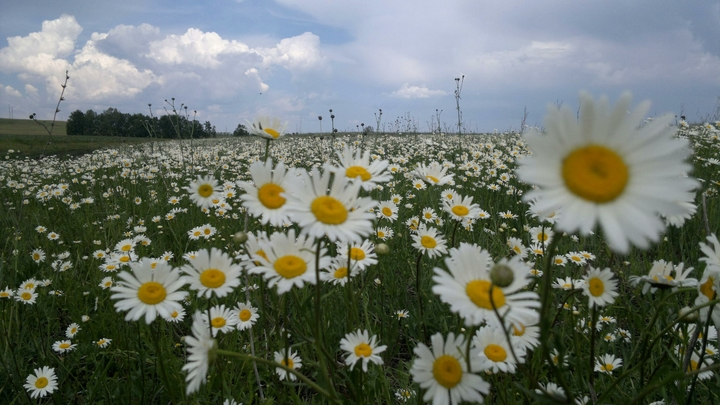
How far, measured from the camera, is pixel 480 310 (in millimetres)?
899

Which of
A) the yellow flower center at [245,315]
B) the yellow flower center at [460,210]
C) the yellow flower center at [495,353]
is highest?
the yellow flower center at [460,210]

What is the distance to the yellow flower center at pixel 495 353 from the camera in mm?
1237

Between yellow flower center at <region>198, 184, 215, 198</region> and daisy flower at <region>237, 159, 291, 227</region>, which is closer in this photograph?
daisy flower at <region>237, 159, 291, 227</region>

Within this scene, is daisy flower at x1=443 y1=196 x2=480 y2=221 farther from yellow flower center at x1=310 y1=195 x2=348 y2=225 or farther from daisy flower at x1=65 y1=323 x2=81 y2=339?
daisy flower at x1=65 y1=323 x2=81 y2=339

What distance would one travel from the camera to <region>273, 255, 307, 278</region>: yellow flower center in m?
1.10

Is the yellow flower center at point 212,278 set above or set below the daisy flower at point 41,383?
above

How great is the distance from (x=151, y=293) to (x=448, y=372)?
38.4 inches

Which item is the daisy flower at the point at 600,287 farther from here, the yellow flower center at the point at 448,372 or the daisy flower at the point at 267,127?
the daisy flower at the point at 267,127

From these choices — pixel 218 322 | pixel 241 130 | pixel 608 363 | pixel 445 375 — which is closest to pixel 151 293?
pixel 218 322

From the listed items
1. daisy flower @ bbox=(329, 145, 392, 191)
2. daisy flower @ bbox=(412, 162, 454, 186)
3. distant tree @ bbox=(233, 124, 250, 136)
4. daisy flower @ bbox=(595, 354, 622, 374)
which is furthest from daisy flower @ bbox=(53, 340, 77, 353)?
daisy flower @ bbox=(595, 354, 622, 374)

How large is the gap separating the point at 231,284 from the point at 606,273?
1.32 meters

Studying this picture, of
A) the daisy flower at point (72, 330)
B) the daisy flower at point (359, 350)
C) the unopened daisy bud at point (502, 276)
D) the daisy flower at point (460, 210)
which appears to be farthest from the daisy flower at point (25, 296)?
the unopened daisy bud at point (502, 276)

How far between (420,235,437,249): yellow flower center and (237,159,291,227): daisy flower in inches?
39.1

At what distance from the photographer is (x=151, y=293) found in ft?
4.27
